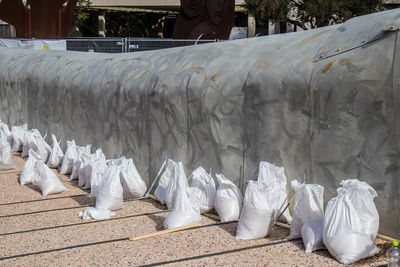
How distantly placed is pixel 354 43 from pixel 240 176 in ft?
6.66

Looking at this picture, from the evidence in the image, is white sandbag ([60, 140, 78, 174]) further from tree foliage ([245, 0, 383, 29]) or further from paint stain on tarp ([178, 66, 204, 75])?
tree foliage ([245, 0, 383, 29])

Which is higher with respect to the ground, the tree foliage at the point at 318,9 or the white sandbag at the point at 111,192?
the tree foliage at the point at 318,9

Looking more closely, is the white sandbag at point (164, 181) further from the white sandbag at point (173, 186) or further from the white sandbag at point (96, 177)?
the white sandbag at point (96, 177)

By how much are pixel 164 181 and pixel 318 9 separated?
86.4ft

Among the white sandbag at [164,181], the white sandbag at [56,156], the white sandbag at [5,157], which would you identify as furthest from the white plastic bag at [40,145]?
the white sandbag at [164,181]

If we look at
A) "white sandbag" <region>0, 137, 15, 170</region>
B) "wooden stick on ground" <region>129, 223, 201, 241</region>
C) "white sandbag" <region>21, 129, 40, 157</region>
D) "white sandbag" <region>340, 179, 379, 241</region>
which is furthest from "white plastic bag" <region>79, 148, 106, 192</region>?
"white sandbag" <region>340, 179, 379, 241</region>

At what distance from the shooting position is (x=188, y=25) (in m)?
22.0

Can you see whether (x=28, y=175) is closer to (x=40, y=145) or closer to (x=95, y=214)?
(x=40, y=145)

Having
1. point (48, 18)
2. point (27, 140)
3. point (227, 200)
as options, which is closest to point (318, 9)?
point (48, 18)

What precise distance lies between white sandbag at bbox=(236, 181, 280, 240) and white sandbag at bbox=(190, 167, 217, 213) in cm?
102

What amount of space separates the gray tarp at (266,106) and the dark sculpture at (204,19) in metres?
12.0

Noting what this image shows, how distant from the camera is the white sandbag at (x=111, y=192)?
7156 mm

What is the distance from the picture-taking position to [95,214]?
22.7 feet

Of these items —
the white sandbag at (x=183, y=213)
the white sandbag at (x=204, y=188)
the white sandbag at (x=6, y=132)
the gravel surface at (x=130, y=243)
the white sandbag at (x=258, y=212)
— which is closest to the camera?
the gravel surface at (x=130, y=243)
